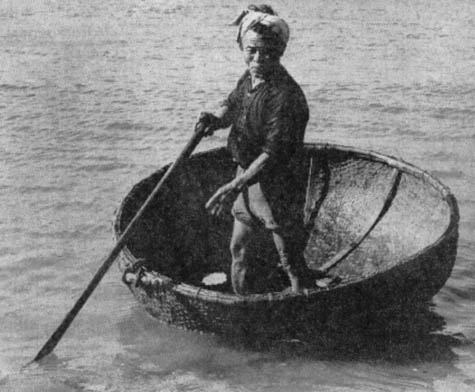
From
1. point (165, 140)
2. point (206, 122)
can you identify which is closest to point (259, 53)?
point (206, 122)

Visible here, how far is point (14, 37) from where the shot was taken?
36.4ft

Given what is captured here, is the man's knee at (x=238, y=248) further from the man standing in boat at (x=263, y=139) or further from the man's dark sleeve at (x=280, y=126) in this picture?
the man's dark sleeve at (x=280, y=126)

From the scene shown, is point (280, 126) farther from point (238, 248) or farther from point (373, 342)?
point (373, 342)

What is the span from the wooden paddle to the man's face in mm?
1521

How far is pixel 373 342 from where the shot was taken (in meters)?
3.95

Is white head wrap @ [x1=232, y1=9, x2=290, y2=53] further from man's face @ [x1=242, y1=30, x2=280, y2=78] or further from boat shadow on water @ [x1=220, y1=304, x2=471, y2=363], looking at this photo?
boat shadow on water @ [x1=220, y1=304, x2=471, y2=363]

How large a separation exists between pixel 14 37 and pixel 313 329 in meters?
9.08

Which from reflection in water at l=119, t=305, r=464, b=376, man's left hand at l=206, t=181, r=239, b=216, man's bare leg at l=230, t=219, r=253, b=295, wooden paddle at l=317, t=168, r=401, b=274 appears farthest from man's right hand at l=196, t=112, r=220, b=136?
wooden paddle at l=317, t=168, r=401, b=274

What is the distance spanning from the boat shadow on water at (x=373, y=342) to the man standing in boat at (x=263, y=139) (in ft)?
1.10

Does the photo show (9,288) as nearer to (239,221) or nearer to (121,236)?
(121,236)

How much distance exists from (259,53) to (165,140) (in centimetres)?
379

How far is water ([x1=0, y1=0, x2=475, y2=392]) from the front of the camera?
3842 mm

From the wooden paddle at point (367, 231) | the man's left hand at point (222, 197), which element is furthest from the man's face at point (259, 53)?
the wooden paddle at point (367, 231)

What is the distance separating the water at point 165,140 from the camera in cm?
384
